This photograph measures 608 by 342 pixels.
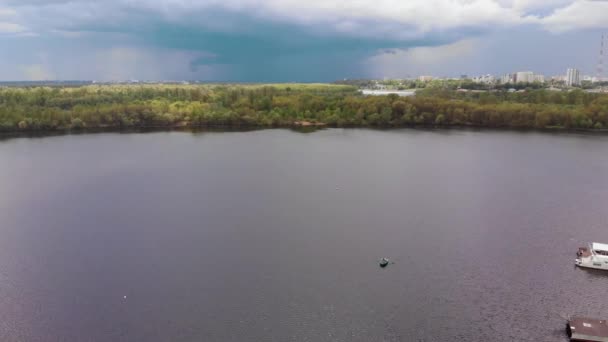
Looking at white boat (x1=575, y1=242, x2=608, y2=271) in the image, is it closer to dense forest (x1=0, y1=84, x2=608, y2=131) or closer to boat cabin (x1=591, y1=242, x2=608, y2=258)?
boat cabin (x1=591, y1=242, x2=608, y2=258)

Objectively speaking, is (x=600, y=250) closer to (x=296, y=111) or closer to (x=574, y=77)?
(x=296, y=111)

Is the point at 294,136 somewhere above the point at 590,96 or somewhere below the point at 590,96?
below

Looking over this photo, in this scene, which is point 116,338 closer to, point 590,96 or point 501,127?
point 501,127

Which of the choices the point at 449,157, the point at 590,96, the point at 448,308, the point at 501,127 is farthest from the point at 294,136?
the point at 590,96

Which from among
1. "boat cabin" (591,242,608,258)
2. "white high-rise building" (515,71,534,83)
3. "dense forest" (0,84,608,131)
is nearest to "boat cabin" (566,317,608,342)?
"boat cabin" (591,242,608,258)

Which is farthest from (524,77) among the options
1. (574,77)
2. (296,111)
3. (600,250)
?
(600,250)

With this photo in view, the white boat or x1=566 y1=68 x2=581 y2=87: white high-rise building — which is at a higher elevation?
x1=566 y1=68 x2=581 y2=87: white high-rise building
